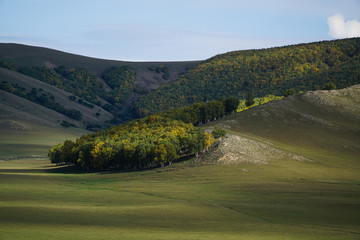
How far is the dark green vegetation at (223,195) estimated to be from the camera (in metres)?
45.2

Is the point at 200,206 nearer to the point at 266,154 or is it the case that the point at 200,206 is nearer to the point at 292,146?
the point at 266,154

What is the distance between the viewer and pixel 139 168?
114 meters

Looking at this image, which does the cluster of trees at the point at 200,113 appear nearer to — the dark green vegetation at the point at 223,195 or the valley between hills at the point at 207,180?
the valley between hills at the point at 207,180

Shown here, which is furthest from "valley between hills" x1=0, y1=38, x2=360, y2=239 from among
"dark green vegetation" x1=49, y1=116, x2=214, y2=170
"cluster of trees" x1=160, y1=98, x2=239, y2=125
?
"cluster of trees" x1=160, y1=98, x2=239, y2=125

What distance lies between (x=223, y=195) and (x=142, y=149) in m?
41.1

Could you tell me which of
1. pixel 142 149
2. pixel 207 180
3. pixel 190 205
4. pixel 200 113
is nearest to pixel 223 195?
pixel 190 205

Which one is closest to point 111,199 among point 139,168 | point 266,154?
point 139,168

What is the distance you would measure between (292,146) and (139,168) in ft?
143

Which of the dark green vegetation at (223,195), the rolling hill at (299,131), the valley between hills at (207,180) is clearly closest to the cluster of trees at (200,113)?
the valley between hills at (207,180)

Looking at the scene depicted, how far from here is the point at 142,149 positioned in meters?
110

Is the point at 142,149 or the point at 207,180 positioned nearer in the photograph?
the point at 207,180

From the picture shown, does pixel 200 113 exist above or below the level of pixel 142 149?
above

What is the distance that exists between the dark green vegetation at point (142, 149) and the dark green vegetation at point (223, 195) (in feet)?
11.5

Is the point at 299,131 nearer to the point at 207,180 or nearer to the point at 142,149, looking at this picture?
the point at 142,149
